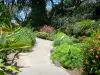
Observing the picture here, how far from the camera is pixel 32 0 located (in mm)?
32188

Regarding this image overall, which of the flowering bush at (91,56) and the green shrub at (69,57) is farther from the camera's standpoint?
the green shrub at (69,57)

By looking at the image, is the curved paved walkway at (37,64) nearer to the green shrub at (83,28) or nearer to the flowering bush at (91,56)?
the flowering bush at (91,56)

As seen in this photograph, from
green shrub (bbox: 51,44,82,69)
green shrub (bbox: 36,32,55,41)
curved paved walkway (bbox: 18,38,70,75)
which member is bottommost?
green shrub (bbox: 36,32,55,41)

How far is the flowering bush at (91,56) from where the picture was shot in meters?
9.50

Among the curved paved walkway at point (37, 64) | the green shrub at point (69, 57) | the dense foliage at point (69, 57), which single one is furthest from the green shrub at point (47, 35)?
the green shrub at point (69, 57)

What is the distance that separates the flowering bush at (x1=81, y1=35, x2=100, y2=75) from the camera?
374 inches

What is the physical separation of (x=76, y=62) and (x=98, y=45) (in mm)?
2296

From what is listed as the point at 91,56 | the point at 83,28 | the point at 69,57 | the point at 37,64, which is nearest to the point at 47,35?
the point at 83,28

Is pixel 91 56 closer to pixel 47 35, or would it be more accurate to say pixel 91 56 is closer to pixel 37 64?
pixel 37 64

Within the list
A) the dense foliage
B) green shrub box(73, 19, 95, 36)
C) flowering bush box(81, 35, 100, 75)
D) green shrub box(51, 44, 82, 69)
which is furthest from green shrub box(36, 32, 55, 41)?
flowering bush box(81, 35, 100, 75)

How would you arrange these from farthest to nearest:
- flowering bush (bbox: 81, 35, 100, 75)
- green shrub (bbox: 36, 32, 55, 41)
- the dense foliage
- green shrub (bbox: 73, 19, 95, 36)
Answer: green shrub (bbox: 36, 32, 55, 41) → green shrub (bbox: 73, 19, 95, 36) → the dense foliage → flowering bush (bbox: 81, 35, 100, 75)

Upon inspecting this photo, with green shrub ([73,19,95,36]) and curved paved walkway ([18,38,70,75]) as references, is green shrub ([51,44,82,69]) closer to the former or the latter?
curved paved walkway ([18,38,70,75])

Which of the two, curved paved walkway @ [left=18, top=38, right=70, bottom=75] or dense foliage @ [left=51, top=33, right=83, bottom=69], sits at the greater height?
dense foliage @ [left=51, top=33, right=83, bottom=69]

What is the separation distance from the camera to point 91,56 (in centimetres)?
971
